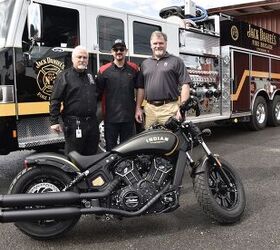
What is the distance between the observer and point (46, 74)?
5320mm

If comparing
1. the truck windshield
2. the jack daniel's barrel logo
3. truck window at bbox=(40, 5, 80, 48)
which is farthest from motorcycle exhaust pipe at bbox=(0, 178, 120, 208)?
truck window at bbox=(40, 5, 80, 48)

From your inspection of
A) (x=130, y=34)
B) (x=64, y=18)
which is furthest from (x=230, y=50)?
(x=64, y=18)

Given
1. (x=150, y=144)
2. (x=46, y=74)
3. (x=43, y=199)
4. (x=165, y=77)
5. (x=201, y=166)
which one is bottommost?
(x=43, y=199)

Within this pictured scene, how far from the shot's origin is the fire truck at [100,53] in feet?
16.5

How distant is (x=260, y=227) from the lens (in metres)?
3.88

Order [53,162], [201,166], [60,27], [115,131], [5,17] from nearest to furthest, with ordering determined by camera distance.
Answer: [53,162]
[201,166]
[115,131]
[5,17]
[60,27]

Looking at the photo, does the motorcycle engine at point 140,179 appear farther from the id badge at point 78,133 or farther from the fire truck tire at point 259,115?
the fire truck tire at point 259,115

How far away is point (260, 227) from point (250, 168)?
2443 mm

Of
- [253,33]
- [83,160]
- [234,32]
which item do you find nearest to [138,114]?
[83,160]

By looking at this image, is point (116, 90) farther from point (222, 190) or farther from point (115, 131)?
point (222, 190)

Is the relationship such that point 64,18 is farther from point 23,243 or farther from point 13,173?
point 23,243

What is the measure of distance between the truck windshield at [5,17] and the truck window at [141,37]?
81.1 inches

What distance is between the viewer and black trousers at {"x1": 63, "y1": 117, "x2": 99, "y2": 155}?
4.25 m

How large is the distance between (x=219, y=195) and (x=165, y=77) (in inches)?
53.6
